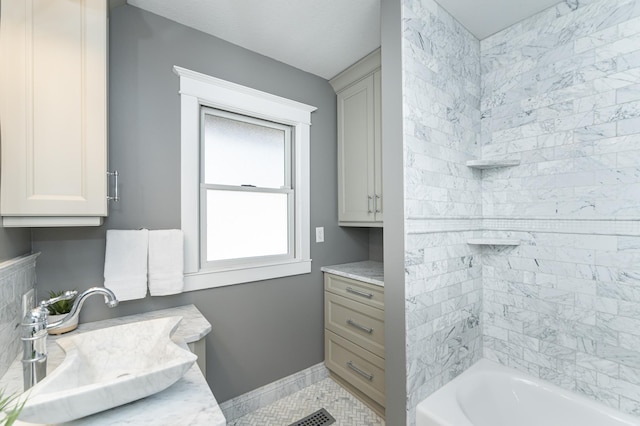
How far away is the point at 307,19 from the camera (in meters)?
1.71

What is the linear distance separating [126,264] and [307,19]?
5.79 feet

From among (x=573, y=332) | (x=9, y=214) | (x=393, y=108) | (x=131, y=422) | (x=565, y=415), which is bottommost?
(x=565, y=415)

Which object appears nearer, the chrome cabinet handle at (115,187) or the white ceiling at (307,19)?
the chrome cabinet handle at (115,187)

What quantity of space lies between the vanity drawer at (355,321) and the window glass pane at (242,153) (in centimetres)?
107

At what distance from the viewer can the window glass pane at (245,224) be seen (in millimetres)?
1943

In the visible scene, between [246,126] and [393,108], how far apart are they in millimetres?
1116

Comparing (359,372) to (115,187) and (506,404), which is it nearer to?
(506,404)

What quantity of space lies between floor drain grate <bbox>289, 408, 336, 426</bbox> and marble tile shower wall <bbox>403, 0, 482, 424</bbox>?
653 millimetres

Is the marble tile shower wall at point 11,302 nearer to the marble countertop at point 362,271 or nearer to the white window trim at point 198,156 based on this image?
the white window trim at point 198,156

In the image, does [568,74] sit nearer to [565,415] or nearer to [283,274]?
[565,415]

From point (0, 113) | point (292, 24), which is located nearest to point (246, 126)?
point (292, 24)

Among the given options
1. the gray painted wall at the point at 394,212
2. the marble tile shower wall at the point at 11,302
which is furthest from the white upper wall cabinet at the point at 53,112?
the gray painted wall at the point at 394,212

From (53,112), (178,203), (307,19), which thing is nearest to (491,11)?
(307,19)

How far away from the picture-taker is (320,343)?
234 cm
